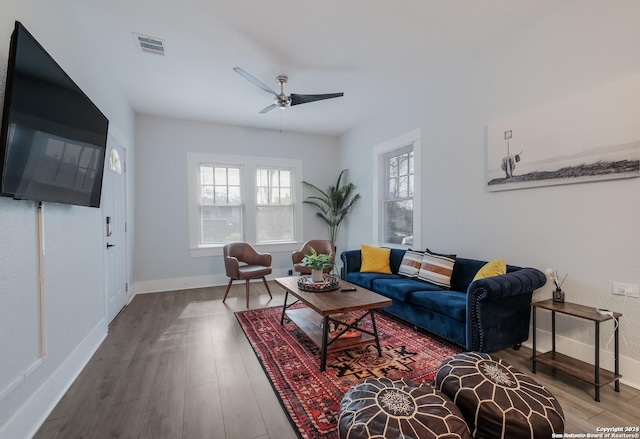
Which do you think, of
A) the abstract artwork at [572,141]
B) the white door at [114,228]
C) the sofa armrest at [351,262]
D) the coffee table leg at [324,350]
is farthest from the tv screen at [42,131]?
the abstract artwork at [572,141]

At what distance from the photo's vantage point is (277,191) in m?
5.64

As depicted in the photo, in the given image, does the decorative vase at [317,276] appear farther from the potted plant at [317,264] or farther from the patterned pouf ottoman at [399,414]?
the patterned pouf ottoman at [399,414]

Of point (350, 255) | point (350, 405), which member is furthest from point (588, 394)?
point (350, 255)

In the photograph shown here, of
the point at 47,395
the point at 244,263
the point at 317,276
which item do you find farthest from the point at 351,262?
the point at 47,395

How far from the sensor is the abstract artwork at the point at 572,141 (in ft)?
6.68

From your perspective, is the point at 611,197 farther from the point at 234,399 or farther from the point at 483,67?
the point at 234,399

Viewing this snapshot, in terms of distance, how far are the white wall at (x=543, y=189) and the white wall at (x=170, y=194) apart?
11.0 ft

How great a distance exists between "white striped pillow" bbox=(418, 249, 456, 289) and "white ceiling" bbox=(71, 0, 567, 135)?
220cm

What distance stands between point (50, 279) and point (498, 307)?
10.9 ft

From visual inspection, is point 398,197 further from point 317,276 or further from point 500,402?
point 500,402

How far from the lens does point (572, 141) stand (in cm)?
232

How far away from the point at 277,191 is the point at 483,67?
150 inches

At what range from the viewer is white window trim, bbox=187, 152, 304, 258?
495 centimetres

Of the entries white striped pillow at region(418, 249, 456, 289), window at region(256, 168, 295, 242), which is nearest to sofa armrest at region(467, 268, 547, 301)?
white striped pillow at region(418, 249, 456, 289)
